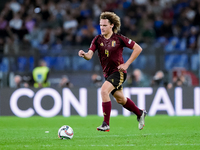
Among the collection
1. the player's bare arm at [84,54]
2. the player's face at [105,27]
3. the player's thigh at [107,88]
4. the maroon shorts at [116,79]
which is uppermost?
the player's face at [105,27]

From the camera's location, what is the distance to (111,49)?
7.05m

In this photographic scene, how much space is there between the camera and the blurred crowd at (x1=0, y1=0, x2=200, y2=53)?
15.2 meters

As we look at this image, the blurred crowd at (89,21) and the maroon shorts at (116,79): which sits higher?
the blurred crowd at (89,21)

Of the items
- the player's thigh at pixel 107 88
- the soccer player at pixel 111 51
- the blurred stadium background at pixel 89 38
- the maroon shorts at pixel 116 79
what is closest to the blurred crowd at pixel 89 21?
the blurred stadium background at pixel 89 38

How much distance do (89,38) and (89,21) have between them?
46.6 inches

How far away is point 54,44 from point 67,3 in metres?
2.65

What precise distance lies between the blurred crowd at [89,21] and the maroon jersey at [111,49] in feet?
25.0

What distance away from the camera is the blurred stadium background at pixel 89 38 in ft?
42.6

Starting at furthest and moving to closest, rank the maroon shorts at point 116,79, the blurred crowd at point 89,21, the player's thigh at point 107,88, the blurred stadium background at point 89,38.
→ the blurred crowd at point 89,21
the blurred stadium background at point 89,38
the maroon shorts at point 116,79
the player's thigh at point 107,88

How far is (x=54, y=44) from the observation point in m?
14.9

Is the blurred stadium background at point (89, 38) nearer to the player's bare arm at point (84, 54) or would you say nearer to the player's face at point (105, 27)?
the player's face at point (105, 27)

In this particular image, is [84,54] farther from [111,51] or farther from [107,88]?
[107,88]

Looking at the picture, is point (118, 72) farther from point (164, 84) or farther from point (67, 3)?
point (67, 3)

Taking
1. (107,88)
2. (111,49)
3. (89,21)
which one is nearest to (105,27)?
(111,49)
